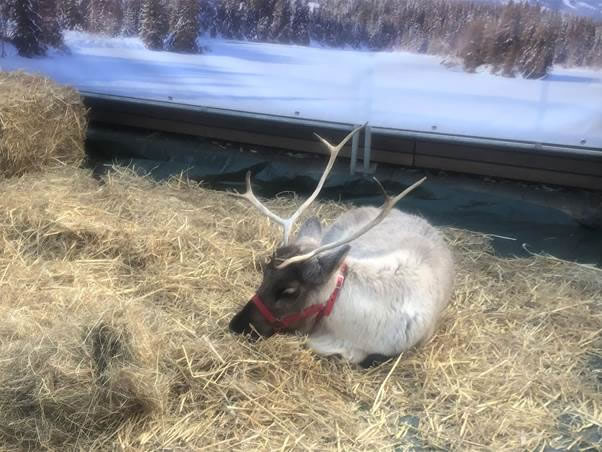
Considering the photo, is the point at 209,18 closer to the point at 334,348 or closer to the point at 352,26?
the point at 352,26

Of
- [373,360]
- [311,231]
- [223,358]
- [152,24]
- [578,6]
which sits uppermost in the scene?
[578,6]

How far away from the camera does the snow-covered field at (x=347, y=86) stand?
487cm

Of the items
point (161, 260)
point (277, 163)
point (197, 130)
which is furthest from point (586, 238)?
point (197, 130)

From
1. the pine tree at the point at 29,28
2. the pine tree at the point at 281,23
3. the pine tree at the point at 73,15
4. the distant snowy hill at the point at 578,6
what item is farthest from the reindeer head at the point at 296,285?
the pine tree at the point at 29,28

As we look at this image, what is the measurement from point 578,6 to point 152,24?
355cm

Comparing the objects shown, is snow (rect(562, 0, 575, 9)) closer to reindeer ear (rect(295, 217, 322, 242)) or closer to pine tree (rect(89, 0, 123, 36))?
reindeer ear (rect(295, 217, 322, 242))

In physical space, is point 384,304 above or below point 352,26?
below

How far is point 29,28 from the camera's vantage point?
21.4ft

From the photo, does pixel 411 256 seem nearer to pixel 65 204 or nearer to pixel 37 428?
pixel 37 428

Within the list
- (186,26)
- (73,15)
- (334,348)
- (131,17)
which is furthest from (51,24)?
(334,348)

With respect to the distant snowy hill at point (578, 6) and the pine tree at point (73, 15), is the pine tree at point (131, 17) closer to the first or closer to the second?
the pine tree at point (73, 15)

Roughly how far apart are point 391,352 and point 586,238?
2219 mm

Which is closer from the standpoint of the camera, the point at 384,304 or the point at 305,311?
the point at 305,311

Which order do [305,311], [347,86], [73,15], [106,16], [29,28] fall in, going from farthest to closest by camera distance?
1. [29,28]
2. [73,15]
3. [106,16]
4. [347,86]
5. [305,311]
